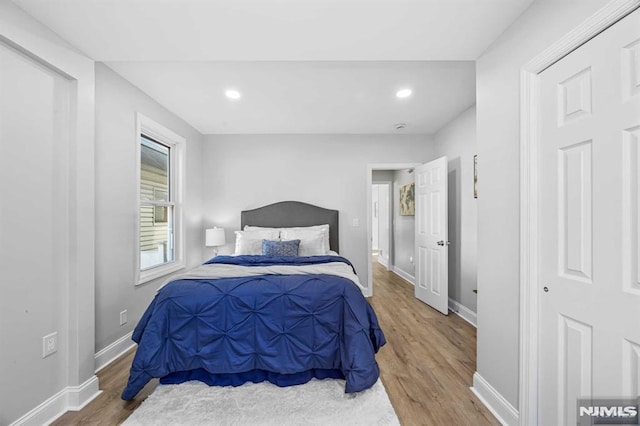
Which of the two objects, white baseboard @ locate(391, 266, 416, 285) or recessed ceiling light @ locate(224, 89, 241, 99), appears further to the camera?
white baseboard @ locate(391, 266, 416, 285)

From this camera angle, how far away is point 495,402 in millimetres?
1687

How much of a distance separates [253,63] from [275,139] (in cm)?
191

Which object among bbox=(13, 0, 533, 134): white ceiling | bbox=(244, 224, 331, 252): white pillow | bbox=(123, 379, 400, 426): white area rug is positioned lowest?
bbox=(123, 379, 400, 426): white area rug

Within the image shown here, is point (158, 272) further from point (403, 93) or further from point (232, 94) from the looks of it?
point (403, 93)

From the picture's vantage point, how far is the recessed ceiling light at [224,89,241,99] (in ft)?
9.04

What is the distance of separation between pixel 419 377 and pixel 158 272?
9.32 feet

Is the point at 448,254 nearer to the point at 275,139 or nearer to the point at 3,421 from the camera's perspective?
the point at 275,139

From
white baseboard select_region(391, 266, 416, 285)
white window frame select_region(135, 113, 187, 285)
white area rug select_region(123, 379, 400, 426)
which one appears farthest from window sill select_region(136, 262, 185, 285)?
white baseboard select_region(391, 266, 416, 285)

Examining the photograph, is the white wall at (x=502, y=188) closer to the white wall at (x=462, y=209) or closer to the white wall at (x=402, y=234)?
the white wall at (x=462, y=209)

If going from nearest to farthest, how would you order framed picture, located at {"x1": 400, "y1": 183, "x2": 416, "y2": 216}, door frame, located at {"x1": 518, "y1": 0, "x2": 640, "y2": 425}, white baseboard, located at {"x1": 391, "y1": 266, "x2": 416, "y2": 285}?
door frame, located at {"x1": 518, "y1": 0, "x2": 640, "y2": 425}, framed picture, located at {"x1": 400, "y1": 183, "x2": 416, "y2": 216}, white baseboard, located at {"x1": 391, "y1": 266, "x2": 416, "y2": 285}

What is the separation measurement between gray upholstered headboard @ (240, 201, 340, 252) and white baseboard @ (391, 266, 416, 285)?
72.0 inches

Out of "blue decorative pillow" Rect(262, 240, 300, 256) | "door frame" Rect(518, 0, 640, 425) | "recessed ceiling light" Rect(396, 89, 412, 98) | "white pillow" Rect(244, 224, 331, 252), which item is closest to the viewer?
"door frame" Rect(518, 0, 640, 425)

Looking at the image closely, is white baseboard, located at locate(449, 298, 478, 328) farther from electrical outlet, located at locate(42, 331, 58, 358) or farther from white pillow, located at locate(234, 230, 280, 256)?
electrical outlet, located at locate(42, 331, 58, 358)

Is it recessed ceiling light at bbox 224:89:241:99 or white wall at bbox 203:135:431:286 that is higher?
recessed ceiling light at bbox 224:89:241:99
